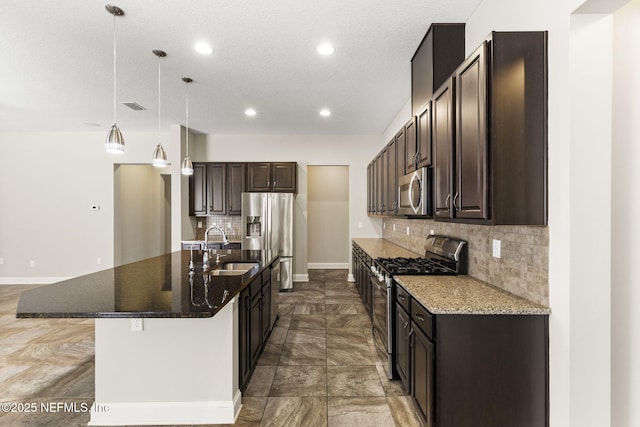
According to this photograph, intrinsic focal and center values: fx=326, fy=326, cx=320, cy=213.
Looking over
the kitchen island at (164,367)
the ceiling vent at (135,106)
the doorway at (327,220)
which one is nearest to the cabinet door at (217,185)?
the ceiling vent at (135,106)

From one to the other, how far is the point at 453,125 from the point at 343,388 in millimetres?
2151

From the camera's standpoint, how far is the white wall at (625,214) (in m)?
1.57

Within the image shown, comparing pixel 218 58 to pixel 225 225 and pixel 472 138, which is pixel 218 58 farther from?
pixel 225 225

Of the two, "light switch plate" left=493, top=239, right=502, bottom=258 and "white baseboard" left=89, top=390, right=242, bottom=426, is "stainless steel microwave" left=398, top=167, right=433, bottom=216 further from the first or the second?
"white baseboard" left=89, top=390, right=242, bottom=426

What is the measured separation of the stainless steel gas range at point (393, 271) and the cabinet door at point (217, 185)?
12.5ft

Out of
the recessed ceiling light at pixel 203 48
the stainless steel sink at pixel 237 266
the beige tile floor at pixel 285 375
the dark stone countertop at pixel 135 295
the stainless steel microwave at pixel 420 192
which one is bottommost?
the beige tile floor at pixel 285 375

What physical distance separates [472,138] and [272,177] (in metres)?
4.66

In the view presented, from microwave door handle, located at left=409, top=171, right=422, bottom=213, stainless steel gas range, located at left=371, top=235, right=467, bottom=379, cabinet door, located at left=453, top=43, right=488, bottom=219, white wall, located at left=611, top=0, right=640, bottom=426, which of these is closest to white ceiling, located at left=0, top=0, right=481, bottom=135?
cabinet door, located at left=453, top=43, right=488, bottom=219

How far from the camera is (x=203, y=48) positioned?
3.10 m

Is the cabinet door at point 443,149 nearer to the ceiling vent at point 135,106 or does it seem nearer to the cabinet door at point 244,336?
the cabinet door at point 244,336

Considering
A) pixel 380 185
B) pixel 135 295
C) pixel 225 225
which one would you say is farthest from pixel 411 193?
pixel 225 225

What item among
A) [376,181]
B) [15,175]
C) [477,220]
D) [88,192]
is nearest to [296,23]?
[477,220]

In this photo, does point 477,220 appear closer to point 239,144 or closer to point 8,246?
point 239,144

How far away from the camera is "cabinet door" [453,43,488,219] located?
1786 millimetres
